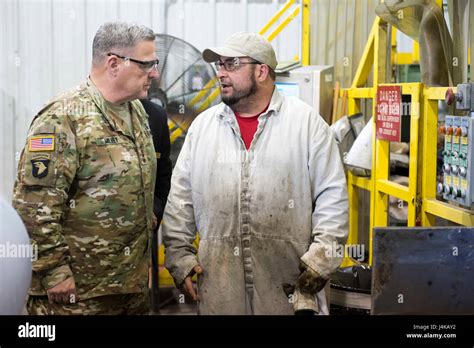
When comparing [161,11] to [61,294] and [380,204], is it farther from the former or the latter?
[380,204]

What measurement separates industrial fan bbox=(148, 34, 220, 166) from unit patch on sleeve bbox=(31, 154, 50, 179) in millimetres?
1001

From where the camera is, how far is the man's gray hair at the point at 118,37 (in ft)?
6.45

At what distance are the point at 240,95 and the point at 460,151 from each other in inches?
27.4

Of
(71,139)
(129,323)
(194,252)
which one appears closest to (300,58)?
(194,252)

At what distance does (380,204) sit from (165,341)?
1.93m

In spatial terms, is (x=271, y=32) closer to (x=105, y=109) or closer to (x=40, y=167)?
(x=105, y=109)

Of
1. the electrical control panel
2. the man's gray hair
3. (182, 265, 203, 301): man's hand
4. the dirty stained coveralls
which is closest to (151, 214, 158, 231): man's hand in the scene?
the dirty stained coveralls

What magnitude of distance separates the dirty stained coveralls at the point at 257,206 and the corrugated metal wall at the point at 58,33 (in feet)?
1.16

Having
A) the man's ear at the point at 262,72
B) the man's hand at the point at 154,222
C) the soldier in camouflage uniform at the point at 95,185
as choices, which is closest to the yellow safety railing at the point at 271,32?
the man's ear at the point at 262,72

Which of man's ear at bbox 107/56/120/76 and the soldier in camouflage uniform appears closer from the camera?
A: the soldier in camouflage uniform

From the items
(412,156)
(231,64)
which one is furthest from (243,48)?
(412,156)

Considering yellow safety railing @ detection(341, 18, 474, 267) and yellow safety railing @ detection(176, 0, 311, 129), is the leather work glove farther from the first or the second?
yellow safety railing @ detection(176, 0, 311, 129)

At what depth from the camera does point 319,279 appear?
7.21 ft

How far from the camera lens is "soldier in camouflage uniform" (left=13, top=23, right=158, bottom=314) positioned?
6.08 feet
